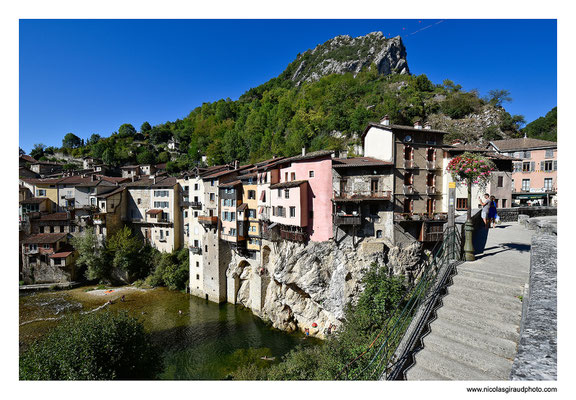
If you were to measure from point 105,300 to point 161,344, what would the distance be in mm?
15731

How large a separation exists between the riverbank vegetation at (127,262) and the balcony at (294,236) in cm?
1944

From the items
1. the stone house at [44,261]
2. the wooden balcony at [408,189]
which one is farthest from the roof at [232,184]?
the stone house at [44,261]

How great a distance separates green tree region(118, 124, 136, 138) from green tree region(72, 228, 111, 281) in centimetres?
7032

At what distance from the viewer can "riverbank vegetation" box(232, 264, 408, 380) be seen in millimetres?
14006

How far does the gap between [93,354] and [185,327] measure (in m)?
16.6

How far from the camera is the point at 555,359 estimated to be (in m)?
3.95

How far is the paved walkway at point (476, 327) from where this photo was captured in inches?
221

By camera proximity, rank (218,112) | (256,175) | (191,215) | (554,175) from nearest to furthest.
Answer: (256,175) < (554,175) < (191,215) < (218,112)

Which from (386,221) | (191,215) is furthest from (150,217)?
(386,221)

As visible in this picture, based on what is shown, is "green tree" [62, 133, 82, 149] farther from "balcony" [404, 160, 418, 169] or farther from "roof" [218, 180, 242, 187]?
"balcony" [404, 160, 418, 169]

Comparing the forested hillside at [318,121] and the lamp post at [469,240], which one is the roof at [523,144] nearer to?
the forested hillside at [318,121]

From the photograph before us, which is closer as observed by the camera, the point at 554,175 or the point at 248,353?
the point at 248,353

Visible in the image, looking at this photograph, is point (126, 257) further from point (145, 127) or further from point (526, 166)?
point (145, 127)

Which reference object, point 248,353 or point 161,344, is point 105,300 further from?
point 248,353
